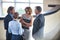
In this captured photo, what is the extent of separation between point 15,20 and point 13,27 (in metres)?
0.08

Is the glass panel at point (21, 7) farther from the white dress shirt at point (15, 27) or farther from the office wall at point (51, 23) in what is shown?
the office wall at point (51, 23)

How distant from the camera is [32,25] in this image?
1.35 metres

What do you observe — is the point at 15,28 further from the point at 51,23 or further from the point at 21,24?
the point at 51,23

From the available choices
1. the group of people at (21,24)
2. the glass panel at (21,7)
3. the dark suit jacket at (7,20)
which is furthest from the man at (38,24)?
the dark suit jacket at (7,20)

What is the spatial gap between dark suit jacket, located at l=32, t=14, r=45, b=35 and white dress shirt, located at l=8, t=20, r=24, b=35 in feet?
0.51

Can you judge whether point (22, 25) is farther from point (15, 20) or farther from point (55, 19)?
point (55, 19)

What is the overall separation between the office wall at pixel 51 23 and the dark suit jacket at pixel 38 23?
46mm

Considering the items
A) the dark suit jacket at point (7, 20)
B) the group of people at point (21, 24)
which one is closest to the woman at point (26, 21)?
the group of people at point (21, 24)

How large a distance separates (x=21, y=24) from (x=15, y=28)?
0.26 ft

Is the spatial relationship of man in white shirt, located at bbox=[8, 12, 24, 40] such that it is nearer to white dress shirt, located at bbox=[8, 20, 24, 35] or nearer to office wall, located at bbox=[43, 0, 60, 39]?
white dress shirt, located at bbox=[8, 20, 24, 35]

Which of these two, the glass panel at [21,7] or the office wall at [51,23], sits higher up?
the glass panel at [21,7]

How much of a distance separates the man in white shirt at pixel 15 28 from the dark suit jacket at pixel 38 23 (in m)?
0.15

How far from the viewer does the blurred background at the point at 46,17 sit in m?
1.33

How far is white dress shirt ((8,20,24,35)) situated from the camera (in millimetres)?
1331
